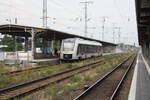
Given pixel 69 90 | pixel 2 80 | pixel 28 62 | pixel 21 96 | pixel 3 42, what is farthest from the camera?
pixel 3 42

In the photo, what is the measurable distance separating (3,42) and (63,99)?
84.4 m

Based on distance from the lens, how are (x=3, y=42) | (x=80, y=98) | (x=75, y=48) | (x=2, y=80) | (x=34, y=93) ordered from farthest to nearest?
1. (x=3, y=42)
2. (x=75, y=48)
3. (x=2, y=80)
4. (x=34, y=93)
5. (x=80, y=98)

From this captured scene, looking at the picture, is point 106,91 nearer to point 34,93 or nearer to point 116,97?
point 116,97

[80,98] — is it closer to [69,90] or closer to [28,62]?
[69,90]

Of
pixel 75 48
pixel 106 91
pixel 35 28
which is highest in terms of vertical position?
pixel 35 28

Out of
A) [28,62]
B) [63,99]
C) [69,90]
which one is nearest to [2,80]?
[69,90]

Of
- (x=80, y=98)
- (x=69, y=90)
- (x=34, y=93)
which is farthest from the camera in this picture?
(x=69, y=90)

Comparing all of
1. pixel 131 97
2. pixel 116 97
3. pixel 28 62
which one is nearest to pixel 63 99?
pixel 116 97

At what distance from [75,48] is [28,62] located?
6.33 meters

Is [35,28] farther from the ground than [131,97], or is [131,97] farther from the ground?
[35,28]

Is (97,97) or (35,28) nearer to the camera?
(97,97)

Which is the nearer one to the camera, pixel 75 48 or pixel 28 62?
pixel 28 62

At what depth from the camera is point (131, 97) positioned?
8875 mm

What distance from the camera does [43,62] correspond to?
24.5 meters
